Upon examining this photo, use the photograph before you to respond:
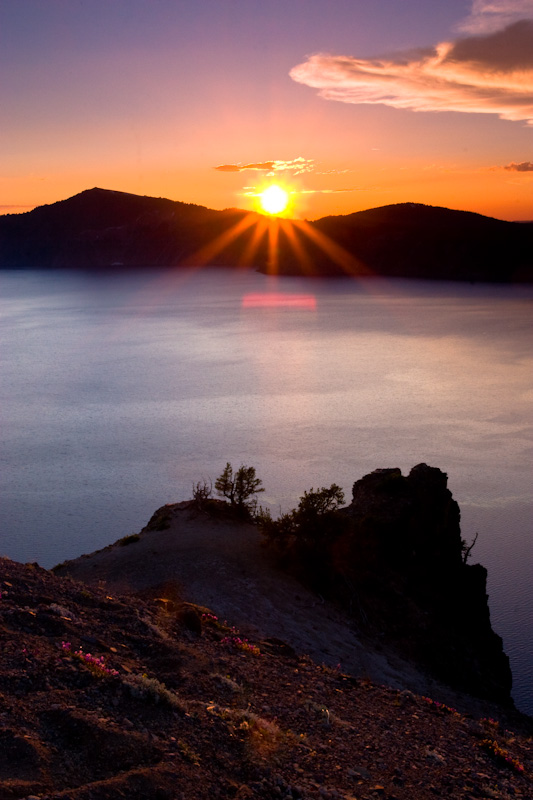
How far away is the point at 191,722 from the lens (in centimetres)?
844

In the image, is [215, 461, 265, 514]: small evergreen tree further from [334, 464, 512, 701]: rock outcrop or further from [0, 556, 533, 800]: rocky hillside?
[0, 556, 533, 800]: rocky hillside

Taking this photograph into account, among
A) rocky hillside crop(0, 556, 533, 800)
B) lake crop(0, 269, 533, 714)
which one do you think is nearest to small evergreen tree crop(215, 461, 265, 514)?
lake crop(0, 269, 533, 714)

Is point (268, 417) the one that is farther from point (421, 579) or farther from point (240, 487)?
point (421, 579)

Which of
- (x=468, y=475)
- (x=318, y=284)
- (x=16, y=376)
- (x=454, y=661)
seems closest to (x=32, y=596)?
(x=454, y=661)

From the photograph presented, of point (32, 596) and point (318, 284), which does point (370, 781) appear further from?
point (318, 284)

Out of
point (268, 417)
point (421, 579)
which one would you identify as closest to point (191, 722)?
point (421, 579)

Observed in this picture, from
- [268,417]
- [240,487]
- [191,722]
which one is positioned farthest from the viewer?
[268,417]

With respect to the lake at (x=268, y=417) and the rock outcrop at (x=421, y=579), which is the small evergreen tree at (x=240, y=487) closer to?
the rock outcrop at (x=421, y=579)

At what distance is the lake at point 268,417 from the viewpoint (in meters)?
31.2

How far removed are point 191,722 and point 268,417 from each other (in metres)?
41.5

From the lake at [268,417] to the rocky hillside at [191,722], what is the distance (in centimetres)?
1043

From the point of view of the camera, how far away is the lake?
31.2 meters

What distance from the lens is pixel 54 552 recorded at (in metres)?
28.1

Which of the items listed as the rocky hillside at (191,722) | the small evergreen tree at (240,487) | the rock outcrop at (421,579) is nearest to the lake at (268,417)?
the rock outcrop at (421,579)
